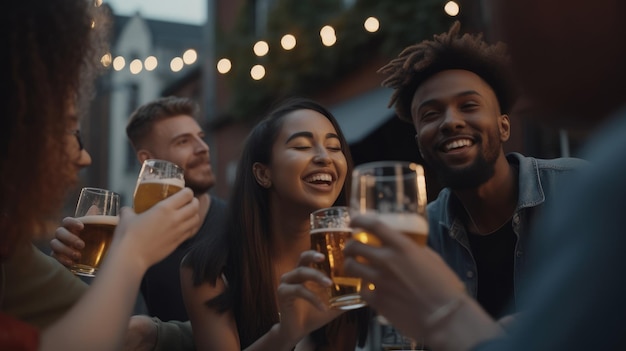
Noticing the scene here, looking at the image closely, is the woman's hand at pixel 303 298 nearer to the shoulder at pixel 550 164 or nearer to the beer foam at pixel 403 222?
the beer foam at pixel 403 222

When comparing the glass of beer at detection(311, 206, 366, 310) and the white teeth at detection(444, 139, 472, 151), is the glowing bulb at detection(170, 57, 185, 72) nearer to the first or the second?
the white teeth at detection(444, 139, 472, 151)

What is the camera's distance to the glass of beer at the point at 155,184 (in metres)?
1.83

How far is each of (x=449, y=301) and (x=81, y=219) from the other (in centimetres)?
161

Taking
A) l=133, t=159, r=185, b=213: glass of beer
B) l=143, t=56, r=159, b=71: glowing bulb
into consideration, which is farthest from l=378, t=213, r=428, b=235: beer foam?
l=143, t=56, r=159, b=71: glowing bulb

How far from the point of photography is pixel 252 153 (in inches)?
130

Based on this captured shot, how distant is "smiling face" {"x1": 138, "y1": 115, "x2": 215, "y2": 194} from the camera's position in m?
4.32

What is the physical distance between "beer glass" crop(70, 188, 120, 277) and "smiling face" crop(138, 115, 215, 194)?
1.82 meters

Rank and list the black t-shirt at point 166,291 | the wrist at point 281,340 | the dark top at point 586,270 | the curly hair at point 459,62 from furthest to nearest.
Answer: the black t-shirt at point 166,291 < the curly hair at point 459,62 < the wrist at point 281,340 < the dark top at point 586,270

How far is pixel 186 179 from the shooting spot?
4.29 m

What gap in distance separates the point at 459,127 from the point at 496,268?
2.08 feet

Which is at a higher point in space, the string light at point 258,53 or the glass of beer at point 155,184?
the string light at point 258,53

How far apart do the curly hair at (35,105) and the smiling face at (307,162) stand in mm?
1339

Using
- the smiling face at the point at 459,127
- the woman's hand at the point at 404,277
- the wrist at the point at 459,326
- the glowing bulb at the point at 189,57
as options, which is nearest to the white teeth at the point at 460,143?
the smiling face at the point at 459,127

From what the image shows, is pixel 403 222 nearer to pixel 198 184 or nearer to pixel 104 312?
pixel 104 312
